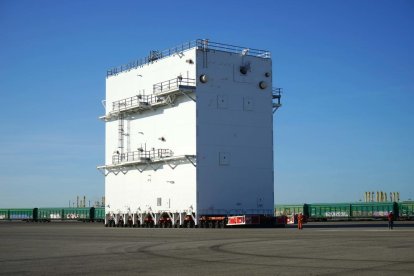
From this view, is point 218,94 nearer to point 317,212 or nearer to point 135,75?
point 135,75

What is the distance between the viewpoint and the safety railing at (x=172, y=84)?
156 ft

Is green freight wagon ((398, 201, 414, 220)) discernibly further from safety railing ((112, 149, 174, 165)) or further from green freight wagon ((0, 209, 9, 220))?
green freight wagon ((0, 209, 9, 220))

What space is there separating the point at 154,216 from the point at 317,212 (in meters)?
28.3

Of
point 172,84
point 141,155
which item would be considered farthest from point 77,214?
point 172,84

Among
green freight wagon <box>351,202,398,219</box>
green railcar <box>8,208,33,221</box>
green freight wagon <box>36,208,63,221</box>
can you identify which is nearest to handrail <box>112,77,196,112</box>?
green freight wagon <box>351,202,398,219</box>

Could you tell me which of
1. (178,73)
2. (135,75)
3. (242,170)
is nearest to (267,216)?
(242,170)

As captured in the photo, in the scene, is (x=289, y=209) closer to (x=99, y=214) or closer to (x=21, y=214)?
(x=99, y=214)

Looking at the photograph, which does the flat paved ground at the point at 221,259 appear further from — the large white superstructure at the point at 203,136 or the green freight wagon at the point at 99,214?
the green freight wagon at the point at 99,214

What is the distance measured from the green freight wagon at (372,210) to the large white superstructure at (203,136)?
2413cm

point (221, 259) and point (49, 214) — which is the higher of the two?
point (221, 259)

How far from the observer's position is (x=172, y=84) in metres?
49.1

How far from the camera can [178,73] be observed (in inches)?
1928

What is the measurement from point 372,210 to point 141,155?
29.8 m

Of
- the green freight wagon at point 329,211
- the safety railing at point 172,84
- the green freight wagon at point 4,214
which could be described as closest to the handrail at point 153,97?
the safety railing at point 172,84
